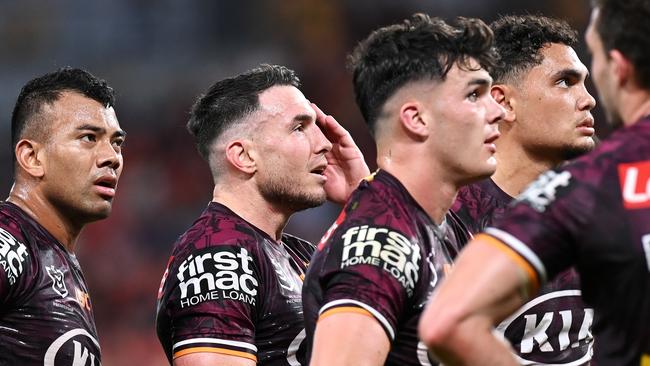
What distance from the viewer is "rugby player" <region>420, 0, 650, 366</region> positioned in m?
2.68

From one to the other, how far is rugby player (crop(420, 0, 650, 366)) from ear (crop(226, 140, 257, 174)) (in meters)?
2.52

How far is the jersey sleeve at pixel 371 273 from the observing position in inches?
133

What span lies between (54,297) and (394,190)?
5.44ft

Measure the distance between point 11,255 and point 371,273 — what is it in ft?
5.75

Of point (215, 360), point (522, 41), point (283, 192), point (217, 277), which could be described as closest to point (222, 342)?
point (215, 360)

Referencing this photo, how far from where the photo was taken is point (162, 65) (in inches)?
543

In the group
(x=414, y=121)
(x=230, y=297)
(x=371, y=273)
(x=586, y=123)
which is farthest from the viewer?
(x=586, y=123)

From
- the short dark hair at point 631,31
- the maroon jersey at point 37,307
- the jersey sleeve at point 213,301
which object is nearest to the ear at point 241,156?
the jersey sleeve at point 213,301

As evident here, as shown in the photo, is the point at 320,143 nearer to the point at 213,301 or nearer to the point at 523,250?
the point at 213,301

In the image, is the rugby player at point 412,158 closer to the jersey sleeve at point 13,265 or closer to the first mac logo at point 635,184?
the first mac logo at point 635,184

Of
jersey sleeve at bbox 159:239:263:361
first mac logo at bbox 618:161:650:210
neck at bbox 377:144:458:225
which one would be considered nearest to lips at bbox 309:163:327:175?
jersey sleeve at bbox 159:239:263:361

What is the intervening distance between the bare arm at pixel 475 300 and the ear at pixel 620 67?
1.99 feet

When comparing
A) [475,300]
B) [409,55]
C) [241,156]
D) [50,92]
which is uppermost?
[50,92]

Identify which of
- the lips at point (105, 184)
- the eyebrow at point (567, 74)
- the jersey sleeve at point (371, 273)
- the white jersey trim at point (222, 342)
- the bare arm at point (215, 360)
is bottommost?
the jersey sleeve at point (371, 273)
